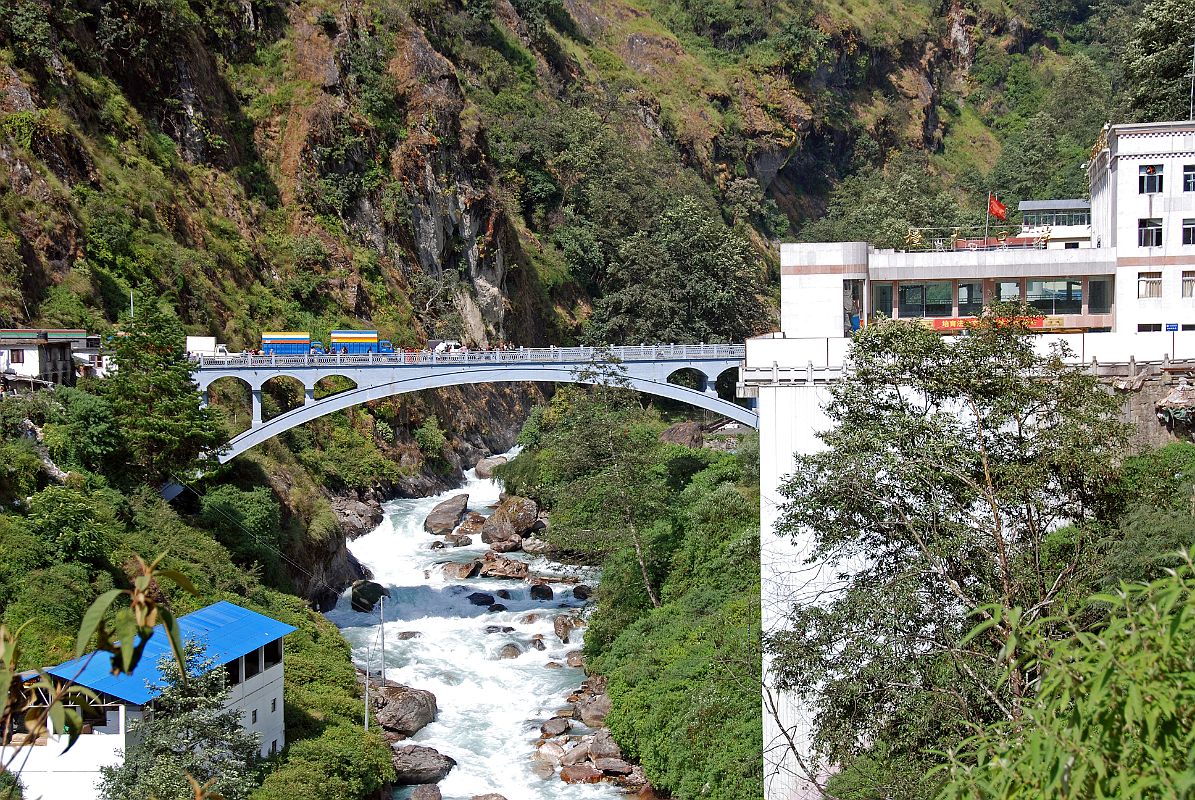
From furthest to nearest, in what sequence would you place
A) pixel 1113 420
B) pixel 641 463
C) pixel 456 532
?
pixel 456 532, pixel 641 463, pixel 1113 420

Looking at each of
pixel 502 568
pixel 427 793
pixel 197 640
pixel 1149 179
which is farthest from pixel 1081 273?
pixel 502 568

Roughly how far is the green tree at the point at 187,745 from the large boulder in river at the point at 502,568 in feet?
47.0

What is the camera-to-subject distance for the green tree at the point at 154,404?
2848 cm

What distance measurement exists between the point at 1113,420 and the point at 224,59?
4461 cm

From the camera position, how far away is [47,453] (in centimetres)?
2728

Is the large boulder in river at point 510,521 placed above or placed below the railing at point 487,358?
below

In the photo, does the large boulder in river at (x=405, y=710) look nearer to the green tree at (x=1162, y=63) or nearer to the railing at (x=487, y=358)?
the railing at (x=487, y=358)

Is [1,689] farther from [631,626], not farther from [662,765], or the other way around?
[631,626]

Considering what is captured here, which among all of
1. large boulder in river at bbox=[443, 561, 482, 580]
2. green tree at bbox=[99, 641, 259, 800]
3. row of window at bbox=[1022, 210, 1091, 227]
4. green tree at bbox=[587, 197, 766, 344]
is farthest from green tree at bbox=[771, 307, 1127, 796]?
green tree at bbox=[587, 197, 766, 344]

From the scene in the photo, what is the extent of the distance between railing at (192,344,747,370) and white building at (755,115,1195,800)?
40.0 feet

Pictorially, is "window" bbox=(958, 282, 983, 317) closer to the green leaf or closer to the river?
the river

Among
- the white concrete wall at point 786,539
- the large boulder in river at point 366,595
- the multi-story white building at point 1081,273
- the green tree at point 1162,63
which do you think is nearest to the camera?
the white concrete wall at point 786,539

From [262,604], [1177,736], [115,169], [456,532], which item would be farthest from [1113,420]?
[115,169]

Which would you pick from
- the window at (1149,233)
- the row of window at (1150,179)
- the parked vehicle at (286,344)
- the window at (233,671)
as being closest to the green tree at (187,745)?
the window at (233,671)
